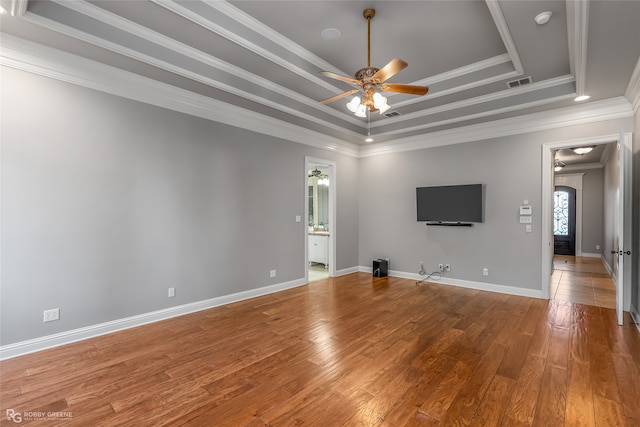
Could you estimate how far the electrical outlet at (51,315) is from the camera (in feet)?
9.84

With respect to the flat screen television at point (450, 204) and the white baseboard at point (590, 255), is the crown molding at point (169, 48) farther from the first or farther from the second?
the white baseboard at point (590, 255)

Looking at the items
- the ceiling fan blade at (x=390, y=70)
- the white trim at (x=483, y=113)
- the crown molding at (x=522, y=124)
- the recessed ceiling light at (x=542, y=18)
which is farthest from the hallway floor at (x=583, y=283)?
the ceiling fan blade at (x=390, y=70)

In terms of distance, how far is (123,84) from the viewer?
11.3 ft

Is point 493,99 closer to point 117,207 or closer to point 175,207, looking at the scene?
point 175,207

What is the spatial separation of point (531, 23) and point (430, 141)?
3181mm

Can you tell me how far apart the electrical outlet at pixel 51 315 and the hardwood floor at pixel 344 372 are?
32 centimetres

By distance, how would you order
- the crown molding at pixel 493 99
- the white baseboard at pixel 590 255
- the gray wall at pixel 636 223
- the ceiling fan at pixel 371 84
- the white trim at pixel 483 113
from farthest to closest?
the white baseboard at pixel 590 255, the white trim at pixel 483 113, the crown molding at pixel 493 99, the gray wall at pixel 636 223, the ceiling fan at pixel 371 84

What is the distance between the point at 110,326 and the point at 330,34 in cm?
395

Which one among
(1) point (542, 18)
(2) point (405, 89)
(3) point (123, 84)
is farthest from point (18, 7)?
(1) point (542, 18)

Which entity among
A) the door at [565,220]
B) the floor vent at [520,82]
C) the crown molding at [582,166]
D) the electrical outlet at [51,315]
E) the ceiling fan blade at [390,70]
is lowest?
the electrical outlet at [51,315]

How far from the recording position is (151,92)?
12.1ft

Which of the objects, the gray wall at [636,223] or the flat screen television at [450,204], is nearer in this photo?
the gray wall at [636,223]

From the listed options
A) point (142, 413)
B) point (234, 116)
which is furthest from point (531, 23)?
point (142, 413)

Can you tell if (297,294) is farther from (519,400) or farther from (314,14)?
(314,14)
